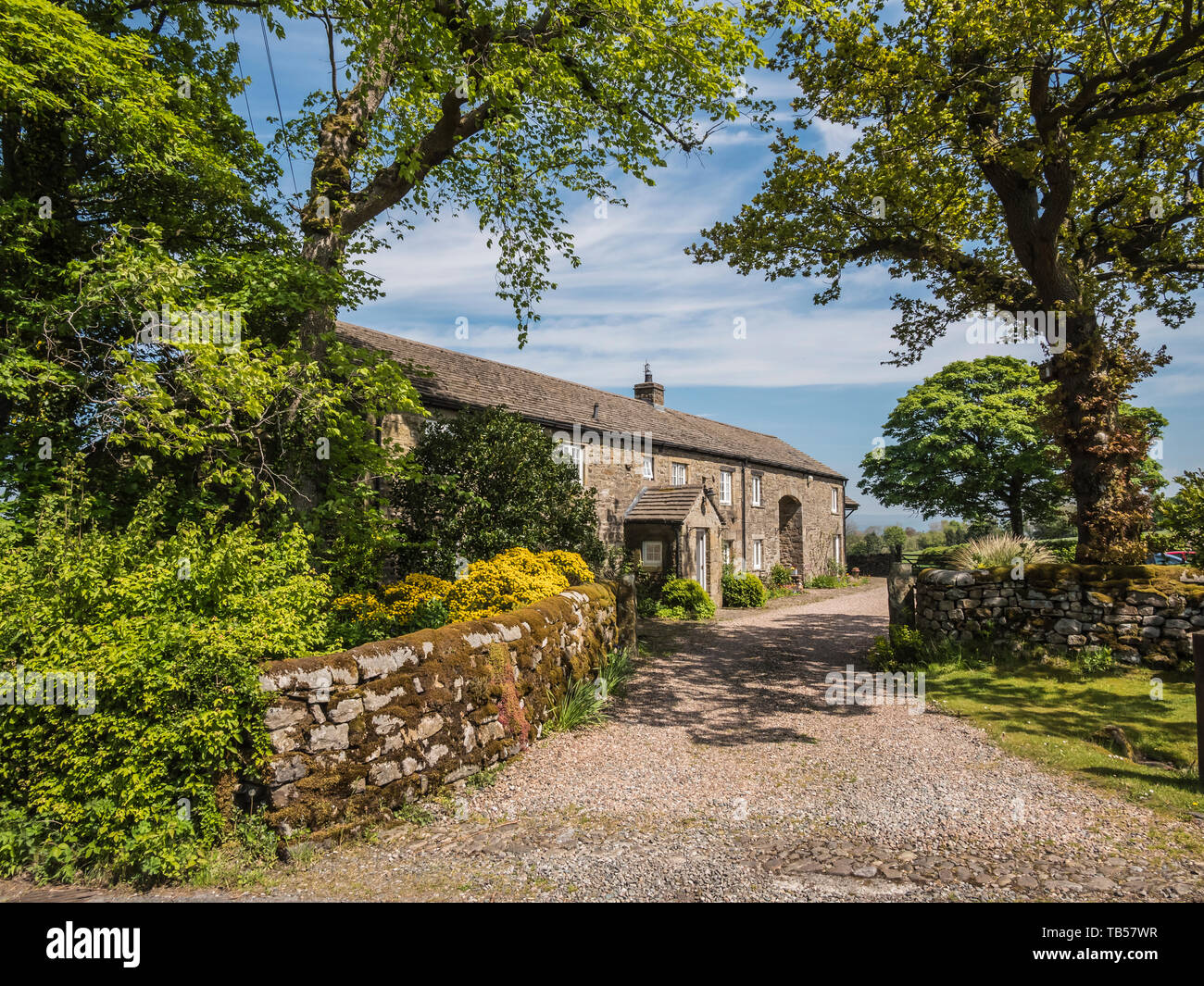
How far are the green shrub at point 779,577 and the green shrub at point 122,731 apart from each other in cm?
2371

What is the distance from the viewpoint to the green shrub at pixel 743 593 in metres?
21.0

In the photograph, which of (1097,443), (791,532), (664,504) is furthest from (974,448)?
(1097,443)

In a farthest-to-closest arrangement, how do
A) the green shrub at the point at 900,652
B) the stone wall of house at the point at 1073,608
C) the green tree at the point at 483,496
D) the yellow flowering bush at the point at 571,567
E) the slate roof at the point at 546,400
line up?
the slate roof at the point at 546,400 → the green tree at the point at 483,496 → the green shrub at the point at 900,652 → the yellow flowering bush at the point at 571,567 → the stone wall of house at the point at 1073,608

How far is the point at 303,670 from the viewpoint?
16.6 feet

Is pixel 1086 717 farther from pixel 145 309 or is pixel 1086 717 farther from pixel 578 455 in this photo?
pixel 578 455

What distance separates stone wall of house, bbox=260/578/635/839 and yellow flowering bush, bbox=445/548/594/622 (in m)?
0.60

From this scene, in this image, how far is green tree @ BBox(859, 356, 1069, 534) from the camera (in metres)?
25.7

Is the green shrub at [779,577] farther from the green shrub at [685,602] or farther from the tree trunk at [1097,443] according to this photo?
the tree trunk at [1097,443]

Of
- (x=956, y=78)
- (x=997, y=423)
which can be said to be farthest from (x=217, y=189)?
(x=997, y=423)

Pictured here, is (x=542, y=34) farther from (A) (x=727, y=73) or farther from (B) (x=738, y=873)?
(B) (x=738, y=873)

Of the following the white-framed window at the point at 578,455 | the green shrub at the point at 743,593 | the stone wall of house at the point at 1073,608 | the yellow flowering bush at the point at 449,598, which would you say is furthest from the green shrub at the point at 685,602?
the yellow flowering bush at the point at 449,598

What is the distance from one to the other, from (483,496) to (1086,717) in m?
9.75

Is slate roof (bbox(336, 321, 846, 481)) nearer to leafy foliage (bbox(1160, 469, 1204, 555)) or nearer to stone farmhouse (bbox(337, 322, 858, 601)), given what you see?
stone farmhouse (bbox(337, 322, 858, 601))

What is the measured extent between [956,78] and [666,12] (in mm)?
4780
